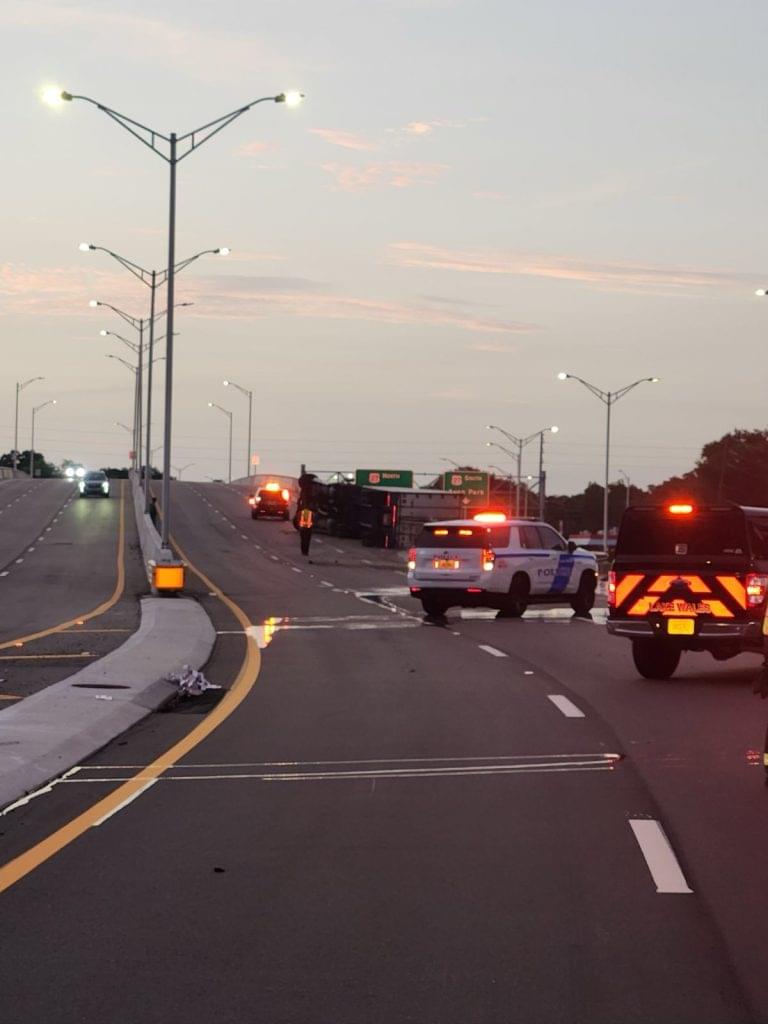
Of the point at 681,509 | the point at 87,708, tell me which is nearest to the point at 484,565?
the point at 681,509

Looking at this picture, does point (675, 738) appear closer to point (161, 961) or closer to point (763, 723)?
point (763, 723)

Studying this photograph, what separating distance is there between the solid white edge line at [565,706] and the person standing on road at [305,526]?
4911 centimetres

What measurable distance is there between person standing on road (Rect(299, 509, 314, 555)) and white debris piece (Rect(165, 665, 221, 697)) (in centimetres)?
4771

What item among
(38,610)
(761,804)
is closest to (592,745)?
(761,804)

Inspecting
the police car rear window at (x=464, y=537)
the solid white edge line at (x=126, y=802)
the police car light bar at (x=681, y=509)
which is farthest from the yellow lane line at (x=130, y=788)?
the police car rear window at (x=464, y=537)

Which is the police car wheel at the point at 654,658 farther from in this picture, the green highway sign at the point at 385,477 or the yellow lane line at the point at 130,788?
the green highway sign at the point at 385,477

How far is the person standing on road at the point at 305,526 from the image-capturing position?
219 ft

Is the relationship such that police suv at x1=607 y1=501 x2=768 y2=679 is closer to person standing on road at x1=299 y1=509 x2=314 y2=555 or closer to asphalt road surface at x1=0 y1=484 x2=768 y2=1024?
asphalt road surface at x1=0 y1=484 x2=768 y2=1024

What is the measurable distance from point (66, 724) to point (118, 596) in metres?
27.6

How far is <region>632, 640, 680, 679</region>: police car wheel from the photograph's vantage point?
1997cm

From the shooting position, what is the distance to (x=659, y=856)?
895 cm

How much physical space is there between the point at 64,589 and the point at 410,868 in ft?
123

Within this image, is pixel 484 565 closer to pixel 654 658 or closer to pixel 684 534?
pixel 654 658

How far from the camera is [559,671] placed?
2083cm
